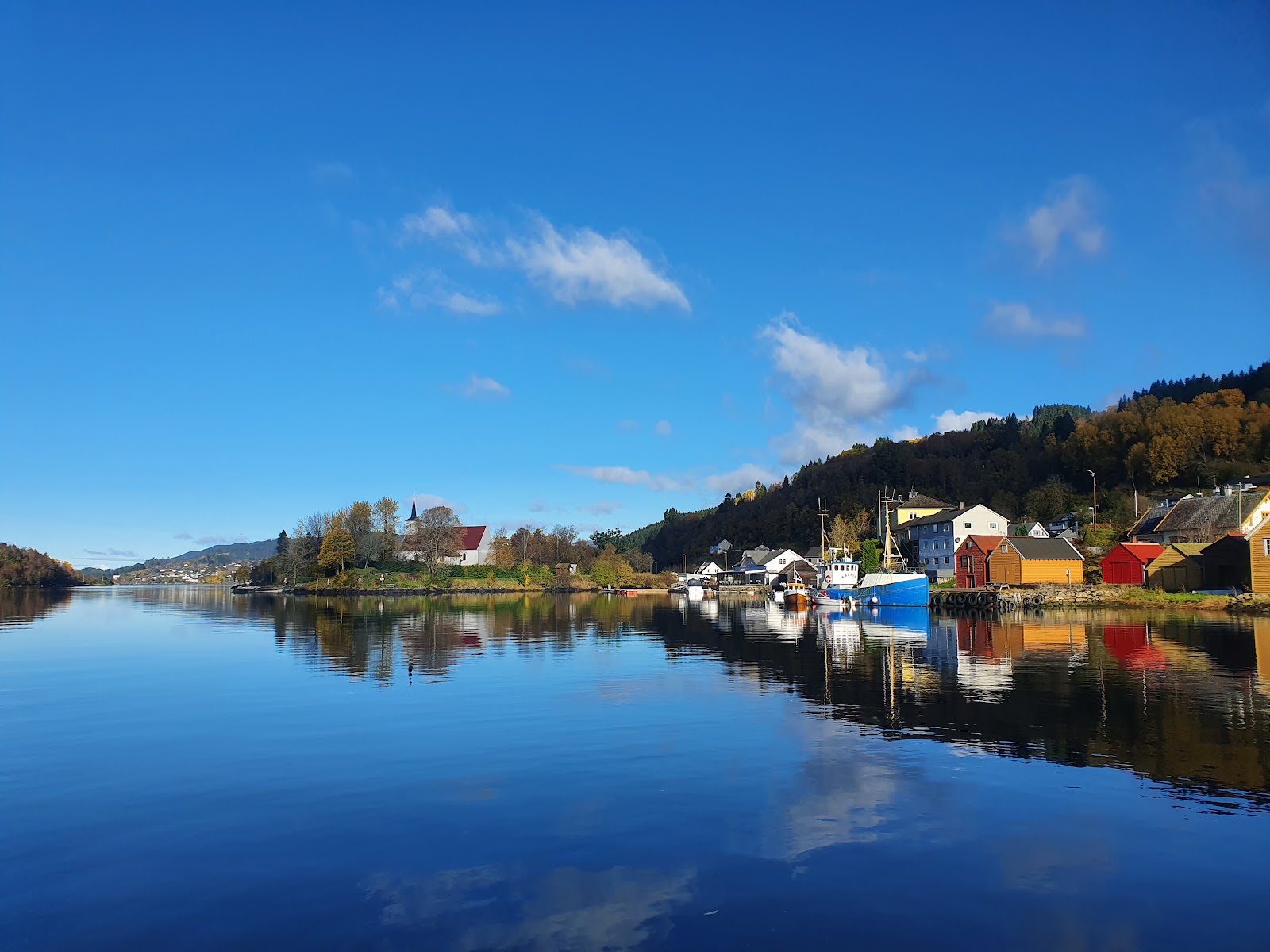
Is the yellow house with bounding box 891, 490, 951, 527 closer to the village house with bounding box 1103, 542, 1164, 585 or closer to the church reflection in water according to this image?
the village house with bounding box 1103, 542, 1164, 585

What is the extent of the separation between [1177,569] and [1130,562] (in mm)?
3475

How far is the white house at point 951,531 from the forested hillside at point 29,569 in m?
160

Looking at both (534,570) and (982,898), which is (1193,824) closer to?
(982,898)

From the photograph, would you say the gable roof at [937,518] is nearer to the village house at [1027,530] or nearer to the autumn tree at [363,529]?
the village house at [1027,530]

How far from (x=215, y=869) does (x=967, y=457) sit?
18492 centimetres

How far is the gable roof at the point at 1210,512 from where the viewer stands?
7212cm

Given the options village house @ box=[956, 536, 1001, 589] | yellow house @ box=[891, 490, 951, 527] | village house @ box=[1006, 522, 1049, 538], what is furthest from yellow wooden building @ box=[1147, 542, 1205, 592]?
yellow house @ box=[891, 490, 951, 527]

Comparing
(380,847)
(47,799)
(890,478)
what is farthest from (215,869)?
(890,478)

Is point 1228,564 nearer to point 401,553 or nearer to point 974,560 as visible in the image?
point 974,560

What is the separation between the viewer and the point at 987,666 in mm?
30391

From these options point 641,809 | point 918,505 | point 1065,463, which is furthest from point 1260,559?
point 1065,463

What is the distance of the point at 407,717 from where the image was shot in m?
21.0

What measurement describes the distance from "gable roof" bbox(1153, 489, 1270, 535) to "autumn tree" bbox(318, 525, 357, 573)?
116888 millimetres

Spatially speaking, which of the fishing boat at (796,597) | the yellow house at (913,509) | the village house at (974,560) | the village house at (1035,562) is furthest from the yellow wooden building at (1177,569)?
the yellow house at (913,509)
